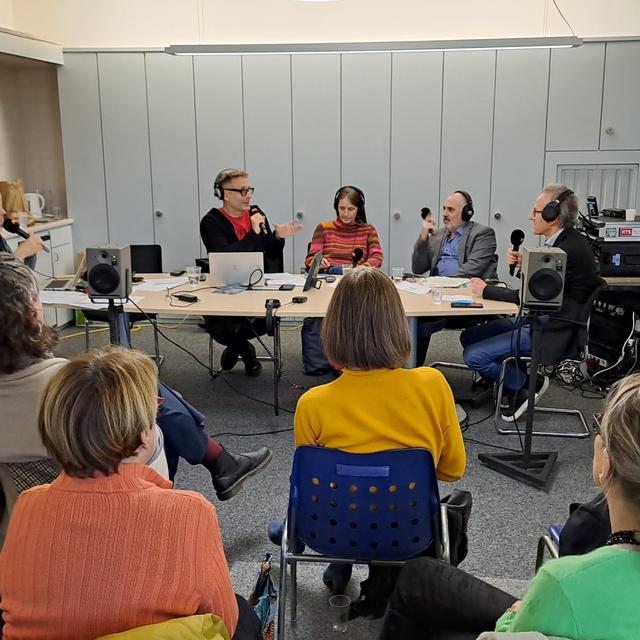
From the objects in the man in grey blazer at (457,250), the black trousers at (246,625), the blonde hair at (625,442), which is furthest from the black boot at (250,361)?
the blonde hair at (625,442)

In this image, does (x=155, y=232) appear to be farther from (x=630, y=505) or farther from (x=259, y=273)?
(x=630, y=505)

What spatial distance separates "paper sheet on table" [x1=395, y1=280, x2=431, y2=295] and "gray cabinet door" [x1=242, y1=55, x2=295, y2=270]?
2129mm

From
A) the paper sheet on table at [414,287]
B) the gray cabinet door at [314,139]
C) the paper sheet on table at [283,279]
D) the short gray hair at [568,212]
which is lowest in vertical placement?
the paper sheet on table at [414,287]

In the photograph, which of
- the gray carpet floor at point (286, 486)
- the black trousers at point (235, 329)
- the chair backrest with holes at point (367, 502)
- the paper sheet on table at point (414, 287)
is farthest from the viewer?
the black trousers at point (235, 329)

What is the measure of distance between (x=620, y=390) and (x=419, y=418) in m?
0.81

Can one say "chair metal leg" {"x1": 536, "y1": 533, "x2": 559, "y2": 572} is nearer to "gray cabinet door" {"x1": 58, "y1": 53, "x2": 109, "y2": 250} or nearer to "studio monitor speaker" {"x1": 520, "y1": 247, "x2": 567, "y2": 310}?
"studio monitor speaker" {"x1": 520, "y1": 247, "x2": 567, "y2": 310}

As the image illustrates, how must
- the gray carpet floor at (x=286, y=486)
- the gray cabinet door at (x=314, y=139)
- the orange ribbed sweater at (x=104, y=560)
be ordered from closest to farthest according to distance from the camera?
the orange ribbed sweater at (x=104, y=560) → the gray carpet floor at (x=286, y=486) → the gray cabinet door at (x=314, y=139)

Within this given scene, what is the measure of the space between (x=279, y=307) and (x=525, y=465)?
150 cm

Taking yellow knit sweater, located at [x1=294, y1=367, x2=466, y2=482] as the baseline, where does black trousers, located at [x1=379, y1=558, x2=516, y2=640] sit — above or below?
below

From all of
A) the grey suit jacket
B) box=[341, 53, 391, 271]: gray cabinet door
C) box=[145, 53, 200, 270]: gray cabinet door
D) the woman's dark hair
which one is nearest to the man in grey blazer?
the grey suit jacket

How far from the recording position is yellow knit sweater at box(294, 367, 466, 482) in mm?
Result: 1991

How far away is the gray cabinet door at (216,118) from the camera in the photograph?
20.3 feet

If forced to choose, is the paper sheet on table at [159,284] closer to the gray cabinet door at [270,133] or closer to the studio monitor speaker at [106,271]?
the studio monitor speaker at [106,271]

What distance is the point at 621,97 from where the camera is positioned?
5.95 metres
